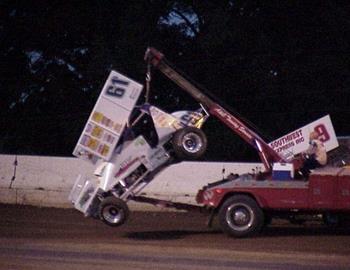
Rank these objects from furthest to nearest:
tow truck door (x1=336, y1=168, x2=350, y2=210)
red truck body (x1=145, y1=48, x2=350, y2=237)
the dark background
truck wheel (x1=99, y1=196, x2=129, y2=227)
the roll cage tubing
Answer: the dark background
the roll cage tubing
truck wheel (x1=99, y1=196, x2=129, y2=227)
red truck body (x1=145, y1=48, x2=350, y2=237)
tow truck door (x1=336, y1=168, x2=350, y2=210)

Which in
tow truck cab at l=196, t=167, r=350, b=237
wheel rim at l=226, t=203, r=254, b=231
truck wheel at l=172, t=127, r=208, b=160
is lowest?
wheel rim at l=226, t=203, r=254, b=231

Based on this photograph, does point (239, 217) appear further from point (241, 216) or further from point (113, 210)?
point (113, 210)

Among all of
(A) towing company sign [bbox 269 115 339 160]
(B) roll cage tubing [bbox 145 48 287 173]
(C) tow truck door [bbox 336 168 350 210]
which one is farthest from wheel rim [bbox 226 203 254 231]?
(C) tow truck door [bbox 336 168 350 210]

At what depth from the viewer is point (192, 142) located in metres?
21.0

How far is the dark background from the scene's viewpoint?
34000 millimetres

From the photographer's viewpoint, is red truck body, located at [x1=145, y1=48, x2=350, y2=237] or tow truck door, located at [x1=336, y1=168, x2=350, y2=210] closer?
tow truck door, located at [x1=336, y1=168, x2=350, y2=210]

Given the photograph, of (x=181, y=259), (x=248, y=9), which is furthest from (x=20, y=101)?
(x=181, y=259)

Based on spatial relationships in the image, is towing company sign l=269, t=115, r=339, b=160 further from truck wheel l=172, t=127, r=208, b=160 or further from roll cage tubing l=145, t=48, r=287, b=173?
truck wheel l=172, t=127, r=208, b=160

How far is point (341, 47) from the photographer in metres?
34.2

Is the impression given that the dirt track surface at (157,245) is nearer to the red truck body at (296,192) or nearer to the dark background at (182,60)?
the red truck body at (296,192)

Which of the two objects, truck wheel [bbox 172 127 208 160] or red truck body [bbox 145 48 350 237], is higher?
truck wheel [bbox 172 127 208 160]

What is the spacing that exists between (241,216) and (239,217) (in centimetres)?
5

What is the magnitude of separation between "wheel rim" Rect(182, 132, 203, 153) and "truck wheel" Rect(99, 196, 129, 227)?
174 centimetres

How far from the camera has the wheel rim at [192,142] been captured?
20.9 meters
